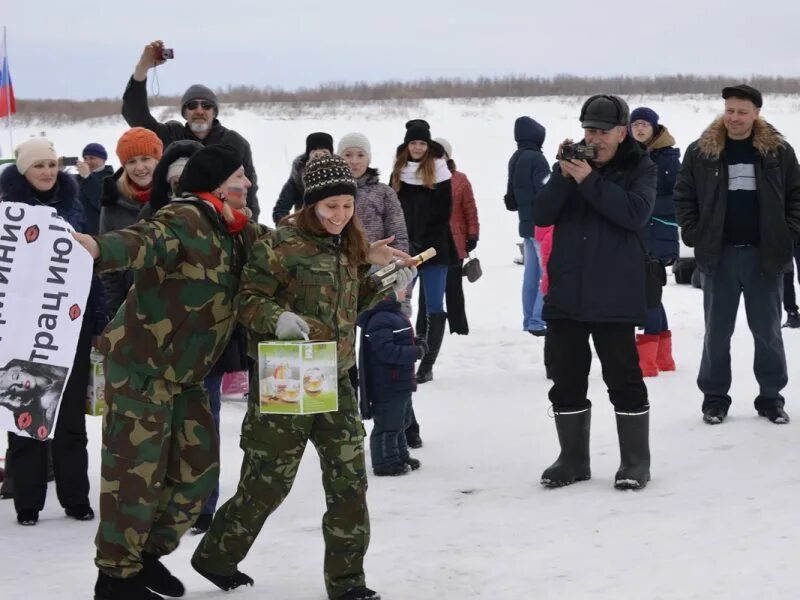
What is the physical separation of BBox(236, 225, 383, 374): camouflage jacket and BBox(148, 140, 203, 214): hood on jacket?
0.63 m

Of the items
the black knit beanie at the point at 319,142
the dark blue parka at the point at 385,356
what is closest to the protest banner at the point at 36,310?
the dark blue parka at the point at 385,356

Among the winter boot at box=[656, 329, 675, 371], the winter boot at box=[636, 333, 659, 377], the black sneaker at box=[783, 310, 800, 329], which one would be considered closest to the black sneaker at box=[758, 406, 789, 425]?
the winter boot at box=[636, 333, 659, 377]

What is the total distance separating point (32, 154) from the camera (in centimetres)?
607

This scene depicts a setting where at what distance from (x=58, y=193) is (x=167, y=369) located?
6.52 ft

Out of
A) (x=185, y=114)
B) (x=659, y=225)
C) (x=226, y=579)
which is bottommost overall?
(x=226, y=579)

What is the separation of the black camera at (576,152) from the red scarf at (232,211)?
2.01 m

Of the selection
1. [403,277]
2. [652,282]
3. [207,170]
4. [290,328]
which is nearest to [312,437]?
[290,328]

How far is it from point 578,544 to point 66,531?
2.48m

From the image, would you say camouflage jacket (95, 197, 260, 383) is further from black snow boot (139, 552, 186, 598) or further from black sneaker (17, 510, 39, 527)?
black sneaker (17, 510, 39, 527)

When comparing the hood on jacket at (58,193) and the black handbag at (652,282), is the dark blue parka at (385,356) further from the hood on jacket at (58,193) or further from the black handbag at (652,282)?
the hood on jacket at (58,193)

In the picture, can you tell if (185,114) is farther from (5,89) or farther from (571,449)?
(5,89)

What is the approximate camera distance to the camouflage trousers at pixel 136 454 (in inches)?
180

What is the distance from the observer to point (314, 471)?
23.5 feet

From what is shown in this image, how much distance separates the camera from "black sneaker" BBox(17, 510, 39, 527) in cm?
618
